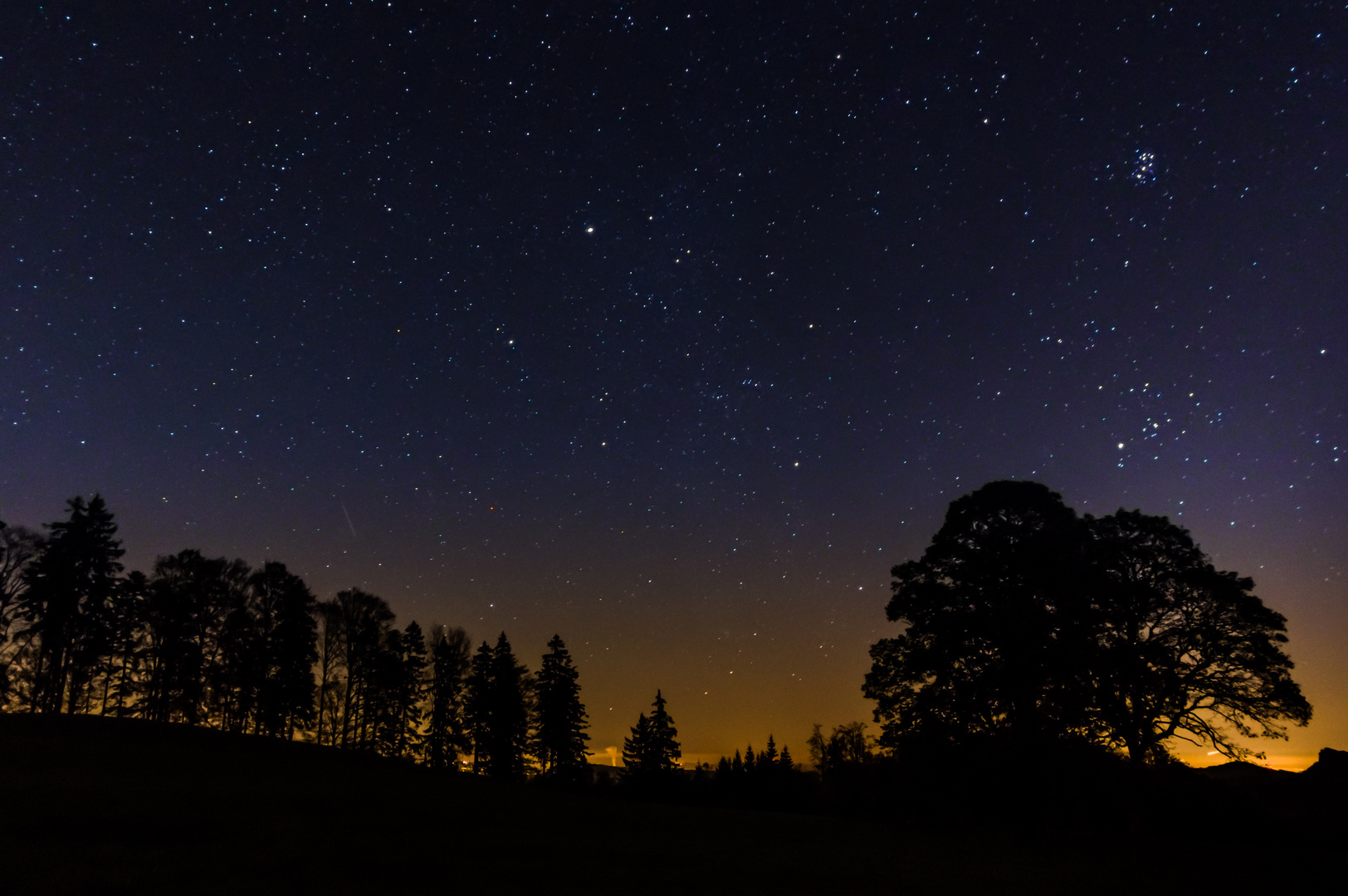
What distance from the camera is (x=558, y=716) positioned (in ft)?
209

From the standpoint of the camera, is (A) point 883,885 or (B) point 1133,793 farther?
(B) point 1133,793

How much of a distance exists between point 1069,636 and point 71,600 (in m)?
56.3

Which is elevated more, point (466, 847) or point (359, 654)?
point (359, 654)

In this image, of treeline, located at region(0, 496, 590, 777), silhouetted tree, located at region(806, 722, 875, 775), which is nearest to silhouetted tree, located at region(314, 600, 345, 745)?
treeline, located at region(0, 496, 590, 777)

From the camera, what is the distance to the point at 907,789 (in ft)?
76.5

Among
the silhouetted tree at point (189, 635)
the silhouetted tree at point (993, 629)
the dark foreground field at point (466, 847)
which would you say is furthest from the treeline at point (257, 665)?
the silhouetted tree at point (993, 629)

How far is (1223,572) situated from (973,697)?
35.3 ft

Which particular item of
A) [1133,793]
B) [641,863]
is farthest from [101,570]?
[1133,793]

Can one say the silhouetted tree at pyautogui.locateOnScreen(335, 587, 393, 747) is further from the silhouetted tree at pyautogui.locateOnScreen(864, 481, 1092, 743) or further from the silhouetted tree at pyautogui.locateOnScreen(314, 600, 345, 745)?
the silhouetted tree at pyautogui.locateOnScreen(864, 481, 1092, 743)

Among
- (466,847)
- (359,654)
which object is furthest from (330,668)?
(466,847)

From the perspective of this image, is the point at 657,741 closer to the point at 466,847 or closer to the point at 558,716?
the point at 558,716

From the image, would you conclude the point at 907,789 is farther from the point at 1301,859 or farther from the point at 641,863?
the point at 641,863

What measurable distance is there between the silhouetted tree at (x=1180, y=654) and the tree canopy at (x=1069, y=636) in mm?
43

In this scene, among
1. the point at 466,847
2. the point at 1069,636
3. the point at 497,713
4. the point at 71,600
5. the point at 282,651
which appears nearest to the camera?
the point at 466,847
